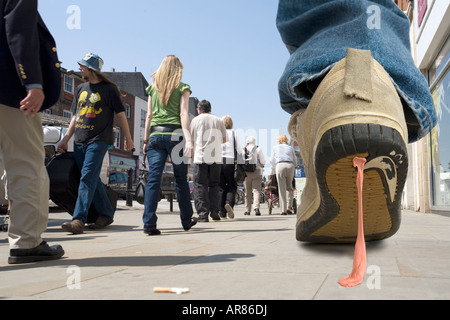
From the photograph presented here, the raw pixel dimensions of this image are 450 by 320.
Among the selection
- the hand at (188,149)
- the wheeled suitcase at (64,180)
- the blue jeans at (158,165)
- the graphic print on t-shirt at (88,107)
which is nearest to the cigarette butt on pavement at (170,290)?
the blue jeans at (158,165)

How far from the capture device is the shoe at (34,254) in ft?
8.56

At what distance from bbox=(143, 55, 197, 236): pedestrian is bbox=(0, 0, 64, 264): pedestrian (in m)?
1.91

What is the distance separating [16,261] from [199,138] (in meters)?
4.57

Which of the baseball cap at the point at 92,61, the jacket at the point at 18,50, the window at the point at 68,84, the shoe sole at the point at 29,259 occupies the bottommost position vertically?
the shoe sole at the point at 29,259

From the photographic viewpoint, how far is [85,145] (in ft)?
17.0

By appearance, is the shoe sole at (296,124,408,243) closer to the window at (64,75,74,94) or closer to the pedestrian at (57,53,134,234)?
the pedestrian at (57,53,134,234)

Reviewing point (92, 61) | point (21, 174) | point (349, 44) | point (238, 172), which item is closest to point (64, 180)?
point (92, 61)

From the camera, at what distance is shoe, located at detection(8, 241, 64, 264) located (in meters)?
2.61

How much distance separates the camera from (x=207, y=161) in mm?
6828

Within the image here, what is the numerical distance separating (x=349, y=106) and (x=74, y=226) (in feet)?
12.1

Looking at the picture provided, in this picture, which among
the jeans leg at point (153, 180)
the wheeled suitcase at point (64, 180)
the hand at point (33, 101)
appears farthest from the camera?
the wheeled suitcase at point (64, 180)

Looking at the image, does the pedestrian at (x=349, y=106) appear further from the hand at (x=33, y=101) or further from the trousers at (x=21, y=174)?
the trousers at (x=21, y=174)

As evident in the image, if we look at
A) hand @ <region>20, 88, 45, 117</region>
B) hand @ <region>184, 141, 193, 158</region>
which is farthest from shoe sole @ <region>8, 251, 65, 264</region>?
hand @ <region>184, 141, 193, 158</region>
